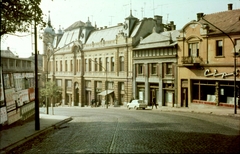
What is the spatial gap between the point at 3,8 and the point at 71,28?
4659 cm

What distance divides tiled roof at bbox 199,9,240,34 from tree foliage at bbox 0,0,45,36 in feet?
64.7

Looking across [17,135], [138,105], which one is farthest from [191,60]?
[17,135]

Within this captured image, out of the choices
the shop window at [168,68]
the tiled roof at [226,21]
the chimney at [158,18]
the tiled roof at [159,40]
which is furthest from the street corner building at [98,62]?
the tiled roof at [226,21]

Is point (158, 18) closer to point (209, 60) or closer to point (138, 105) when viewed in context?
point (209, 60)

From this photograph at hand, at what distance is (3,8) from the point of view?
52.3 ft

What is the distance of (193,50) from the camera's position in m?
33.7

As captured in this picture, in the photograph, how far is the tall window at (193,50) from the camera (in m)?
33.2

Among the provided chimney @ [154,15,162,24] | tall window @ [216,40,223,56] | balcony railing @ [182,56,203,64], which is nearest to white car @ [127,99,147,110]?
balcony railing @ [182,56,203,64]

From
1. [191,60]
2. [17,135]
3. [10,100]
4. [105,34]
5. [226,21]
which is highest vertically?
[105,34]

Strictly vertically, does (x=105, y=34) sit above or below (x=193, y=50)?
above

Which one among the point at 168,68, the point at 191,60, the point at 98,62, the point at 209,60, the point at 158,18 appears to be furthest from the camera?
the point at 98,62

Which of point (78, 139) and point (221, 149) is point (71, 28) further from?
point (221, 149)

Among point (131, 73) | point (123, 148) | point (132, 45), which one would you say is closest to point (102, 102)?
point (131, 73)

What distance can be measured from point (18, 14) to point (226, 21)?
22760mm
